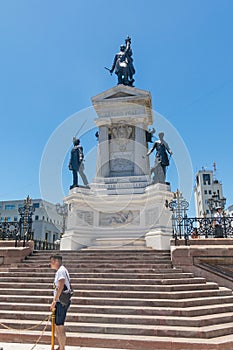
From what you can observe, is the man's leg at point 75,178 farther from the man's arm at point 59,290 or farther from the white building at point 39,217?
the white building at point 39,217

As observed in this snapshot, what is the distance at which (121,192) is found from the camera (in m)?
18.4

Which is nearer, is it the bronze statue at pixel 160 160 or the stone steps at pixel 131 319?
the stone steps at pixel 131 319

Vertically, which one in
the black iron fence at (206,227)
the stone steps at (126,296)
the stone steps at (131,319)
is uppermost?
the black iron fence at (206,227)

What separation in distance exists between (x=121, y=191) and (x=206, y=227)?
628 centimetres

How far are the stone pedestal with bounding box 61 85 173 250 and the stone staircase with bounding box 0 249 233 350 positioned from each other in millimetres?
5215

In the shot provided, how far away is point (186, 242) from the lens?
1227 centimetres

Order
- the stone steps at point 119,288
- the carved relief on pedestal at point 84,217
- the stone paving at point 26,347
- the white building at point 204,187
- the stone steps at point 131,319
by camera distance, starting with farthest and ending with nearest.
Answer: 1. the white building at point 204,187
2. the carved relief on pedestal at point 84,217
3. the stone steps at point 119,288
4. the stone steps at point 131,319
5. the stone paving at point 26,347

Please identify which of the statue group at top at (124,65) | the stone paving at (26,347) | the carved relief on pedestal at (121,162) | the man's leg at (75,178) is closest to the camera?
the stone paving at (26,347)

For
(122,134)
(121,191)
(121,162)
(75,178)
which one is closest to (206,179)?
(122,134)

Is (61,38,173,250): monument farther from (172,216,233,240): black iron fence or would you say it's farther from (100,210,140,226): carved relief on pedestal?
(172,216,233,240): black iron fence

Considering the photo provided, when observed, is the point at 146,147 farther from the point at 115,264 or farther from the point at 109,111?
the point at 115,264

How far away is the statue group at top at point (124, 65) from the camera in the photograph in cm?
2350

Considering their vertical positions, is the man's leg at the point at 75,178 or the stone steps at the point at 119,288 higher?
the man's leg at the point at 75,178

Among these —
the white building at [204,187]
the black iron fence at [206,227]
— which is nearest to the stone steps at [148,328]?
the black iron fence at [206,227]
